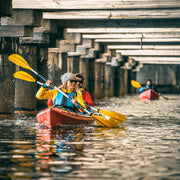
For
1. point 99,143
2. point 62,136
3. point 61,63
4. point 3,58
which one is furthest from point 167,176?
point 61,63

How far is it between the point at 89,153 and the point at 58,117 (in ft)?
13.7

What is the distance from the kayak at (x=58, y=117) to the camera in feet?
36.9

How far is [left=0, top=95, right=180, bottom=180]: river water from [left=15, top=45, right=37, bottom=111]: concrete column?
635 cm

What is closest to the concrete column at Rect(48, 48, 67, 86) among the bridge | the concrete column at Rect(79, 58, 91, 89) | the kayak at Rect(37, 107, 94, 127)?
the bridge

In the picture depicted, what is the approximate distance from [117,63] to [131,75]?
1740 cm

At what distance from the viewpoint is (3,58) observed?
1504cm

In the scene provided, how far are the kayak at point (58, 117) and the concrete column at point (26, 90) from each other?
5.90 meters

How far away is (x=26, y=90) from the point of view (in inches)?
696

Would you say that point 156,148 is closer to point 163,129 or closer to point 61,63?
point 163,129

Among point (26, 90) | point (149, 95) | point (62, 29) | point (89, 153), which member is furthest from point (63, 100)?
point (149, 95)

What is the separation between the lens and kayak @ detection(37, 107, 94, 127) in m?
11.2

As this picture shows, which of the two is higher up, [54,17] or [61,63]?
[54,17]

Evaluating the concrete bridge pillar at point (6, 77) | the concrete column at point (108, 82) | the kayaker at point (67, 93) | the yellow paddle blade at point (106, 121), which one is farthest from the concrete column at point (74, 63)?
the kayaker at point (67, 93)

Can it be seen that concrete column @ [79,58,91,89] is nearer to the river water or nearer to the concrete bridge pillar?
the concrete bridge pillar
